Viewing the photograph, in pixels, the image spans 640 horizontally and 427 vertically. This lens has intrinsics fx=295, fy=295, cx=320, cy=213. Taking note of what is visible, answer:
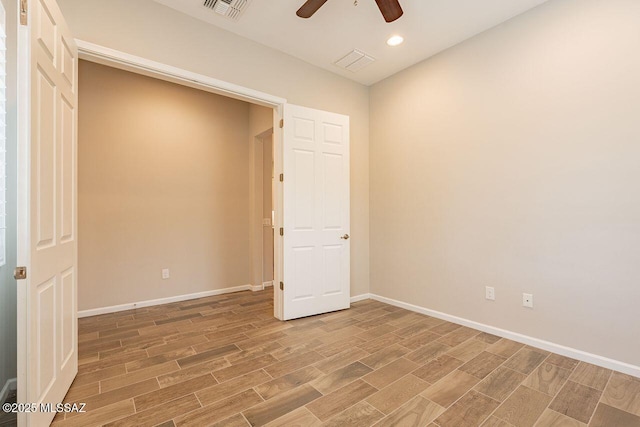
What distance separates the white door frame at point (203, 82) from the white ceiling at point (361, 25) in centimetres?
55

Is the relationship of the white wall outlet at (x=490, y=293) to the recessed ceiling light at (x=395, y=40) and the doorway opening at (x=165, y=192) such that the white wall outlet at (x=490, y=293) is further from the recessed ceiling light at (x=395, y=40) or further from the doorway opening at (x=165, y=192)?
the doorway opening at (x=165, y=192)

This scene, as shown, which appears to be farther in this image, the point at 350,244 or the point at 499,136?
the point at 350,244

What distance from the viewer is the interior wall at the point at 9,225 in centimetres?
179

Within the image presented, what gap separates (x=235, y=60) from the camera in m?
2.96

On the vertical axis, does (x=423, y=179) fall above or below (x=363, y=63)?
below

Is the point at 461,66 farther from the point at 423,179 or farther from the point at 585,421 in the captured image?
the point at 585,421

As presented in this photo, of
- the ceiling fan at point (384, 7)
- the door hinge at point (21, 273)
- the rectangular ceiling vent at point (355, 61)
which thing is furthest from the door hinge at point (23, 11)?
the rectangular ceiling vent at point (355, 61)

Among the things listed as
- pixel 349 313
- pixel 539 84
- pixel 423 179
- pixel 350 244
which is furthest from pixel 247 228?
pixel 539 84

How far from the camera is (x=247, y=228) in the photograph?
4605mm

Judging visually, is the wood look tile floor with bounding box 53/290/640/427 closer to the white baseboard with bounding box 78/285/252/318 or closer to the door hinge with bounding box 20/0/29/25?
the white baseboard with bounding box 78/285/252/318

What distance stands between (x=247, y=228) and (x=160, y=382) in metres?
2.75

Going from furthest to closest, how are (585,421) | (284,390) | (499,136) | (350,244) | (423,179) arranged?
(350,244), (423,179), (499,136), (284,390), (585,421)

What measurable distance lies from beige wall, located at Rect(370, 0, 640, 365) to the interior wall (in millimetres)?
3465

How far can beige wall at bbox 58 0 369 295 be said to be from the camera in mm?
2291
